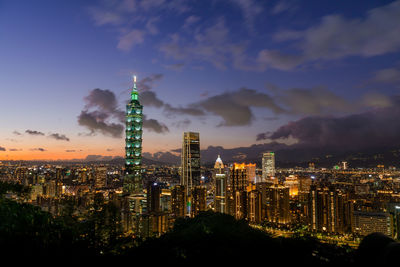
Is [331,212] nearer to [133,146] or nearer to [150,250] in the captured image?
[133,146]

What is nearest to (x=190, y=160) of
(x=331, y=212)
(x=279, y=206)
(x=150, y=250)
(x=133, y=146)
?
(x=133, y=146)

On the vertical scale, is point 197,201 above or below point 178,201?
below

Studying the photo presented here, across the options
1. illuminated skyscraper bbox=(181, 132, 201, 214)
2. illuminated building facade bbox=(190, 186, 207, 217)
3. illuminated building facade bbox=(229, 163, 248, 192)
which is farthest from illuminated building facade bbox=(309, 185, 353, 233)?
illuminated skyscraper bbox=(181, 132, 201, 214)

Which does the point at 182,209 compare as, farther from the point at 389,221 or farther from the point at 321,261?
the point at 321,261

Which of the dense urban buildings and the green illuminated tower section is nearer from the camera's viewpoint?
the dense urban buildings

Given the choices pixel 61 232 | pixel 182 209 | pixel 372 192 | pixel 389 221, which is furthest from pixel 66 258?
pixel 372 192

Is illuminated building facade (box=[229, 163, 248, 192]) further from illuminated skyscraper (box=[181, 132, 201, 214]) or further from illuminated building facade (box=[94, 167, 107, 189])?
illuminated building facade (box=[94, 167, 107, 189])

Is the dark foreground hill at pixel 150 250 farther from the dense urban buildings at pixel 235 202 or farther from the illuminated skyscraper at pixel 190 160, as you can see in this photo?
the illuminated skyscraper at pixel 190 160
